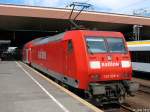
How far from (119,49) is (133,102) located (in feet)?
9.21

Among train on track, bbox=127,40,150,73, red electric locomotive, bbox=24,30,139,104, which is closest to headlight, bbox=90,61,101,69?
red electric locomotive, bbox=24,30,139,104

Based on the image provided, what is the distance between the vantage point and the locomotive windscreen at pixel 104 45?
549 inches

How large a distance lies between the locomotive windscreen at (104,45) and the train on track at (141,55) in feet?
37.6

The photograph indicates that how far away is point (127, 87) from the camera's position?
13.7 metres

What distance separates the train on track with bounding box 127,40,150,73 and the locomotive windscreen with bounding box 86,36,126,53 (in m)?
11.5

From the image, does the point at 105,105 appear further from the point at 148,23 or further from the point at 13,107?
the point at 148,23

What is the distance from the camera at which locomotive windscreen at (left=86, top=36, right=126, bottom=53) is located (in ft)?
45.8

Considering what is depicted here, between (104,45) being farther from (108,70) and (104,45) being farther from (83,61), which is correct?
(83,61)

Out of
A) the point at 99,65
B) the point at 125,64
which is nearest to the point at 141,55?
the point at 125,64

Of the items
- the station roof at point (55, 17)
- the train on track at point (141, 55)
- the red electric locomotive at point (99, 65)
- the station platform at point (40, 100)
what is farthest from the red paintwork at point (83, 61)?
the station roof at point (55, 17)

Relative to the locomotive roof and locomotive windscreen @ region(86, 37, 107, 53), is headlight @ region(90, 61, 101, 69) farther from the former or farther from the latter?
the locomotive roof

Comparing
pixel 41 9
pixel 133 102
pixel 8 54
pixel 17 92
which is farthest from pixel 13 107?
pixel 8 54

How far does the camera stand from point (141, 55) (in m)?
27.0

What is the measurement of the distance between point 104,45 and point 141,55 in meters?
13.3
